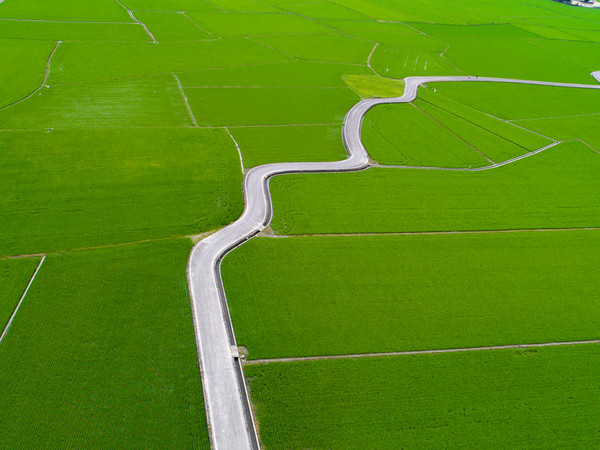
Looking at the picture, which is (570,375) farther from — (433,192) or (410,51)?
(410,51)

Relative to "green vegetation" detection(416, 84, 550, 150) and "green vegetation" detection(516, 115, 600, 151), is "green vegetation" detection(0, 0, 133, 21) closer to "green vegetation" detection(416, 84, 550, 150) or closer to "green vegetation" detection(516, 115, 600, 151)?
"green vegetation" detection(416, 84, 550, 150)

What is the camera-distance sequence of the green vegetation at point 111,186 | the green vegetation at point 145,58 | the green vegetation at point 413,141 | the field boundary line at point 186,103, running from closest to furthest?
the green vegetation at point 111,186 → the green vegetation at point 413,141 → the field boundary line at point 186,103 → the green vegetation at point 145,58

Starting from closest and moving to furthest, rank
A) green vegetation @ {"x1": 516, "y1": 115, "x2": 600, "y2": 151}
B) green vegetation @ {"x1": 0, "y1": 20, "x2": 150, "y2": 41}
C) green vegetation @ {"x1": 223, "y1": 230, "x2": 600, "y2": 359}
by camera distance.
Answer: green vegetation @ {"x1": 223, "y1": 230, "x2": 600, "y2": 359}
green vegetation @ {"x1": 516, "y1": 115, "x2": 600, "y2": 151}
green vegetation @ {"x1": 0, "y1": 20, "x2": 150, "y2": 41}

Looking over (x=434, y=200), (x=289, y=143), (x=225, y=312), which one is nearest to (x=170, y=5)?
(x=289, y=143)

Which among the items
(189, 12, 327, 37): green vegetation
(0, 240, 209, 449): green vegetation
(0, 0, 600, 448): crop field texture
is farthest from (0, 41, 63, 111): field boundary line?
(0, 240, 209, 449): green vegetation

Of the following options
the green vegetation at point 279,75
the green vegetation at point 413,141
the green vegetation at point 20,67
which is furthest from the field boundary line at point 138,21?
the green vegetation at point 413,141

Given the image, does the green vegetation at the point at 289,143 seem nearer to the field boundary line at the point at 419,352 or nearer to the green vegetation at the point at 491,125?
the green vegetation at the point at 491,125

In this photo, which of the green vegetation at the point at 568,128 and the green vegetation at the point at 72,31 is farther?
the green vegetation at the point at 72,31

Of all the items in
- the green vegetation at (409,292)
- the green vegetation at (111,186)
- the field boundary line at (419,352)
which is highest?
the green vegetation at (111,186)
